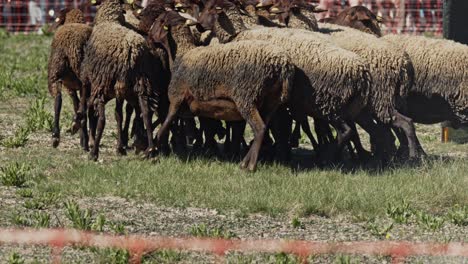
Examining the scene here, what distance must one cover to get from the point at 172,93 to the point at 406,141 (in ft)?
10.2

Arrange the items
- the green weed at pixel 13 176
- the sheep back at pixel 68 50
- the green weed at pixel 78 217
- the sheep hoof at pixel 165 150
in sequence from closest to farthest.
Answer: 1. the green weed at pixel 78 217
2. the green weed at pixel 13 176
3. the sheep hoof at pixel 165 150
4. the sheep back at pixel 68 50

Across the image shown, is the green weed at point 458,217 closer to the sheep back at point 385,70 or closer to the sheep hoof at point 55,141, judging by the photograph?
the sheep back at point 385,70

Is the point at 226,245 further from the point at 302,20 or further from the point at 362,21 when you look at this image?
the point at 362,21

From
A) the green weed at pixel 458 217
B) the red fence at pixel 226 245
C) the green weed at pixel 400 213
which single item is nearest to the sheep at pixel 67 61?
the red fence at pixel 226 245

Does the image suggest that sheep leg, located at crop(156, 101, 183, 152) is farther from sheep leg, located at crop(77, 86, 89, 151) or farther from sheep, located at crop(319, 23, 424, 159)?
sheep, located at crop(319, 23, 424, 159)

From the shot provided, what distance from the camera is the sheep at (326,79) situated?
13.3 meters

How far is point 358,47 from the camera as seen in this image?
14.2 metres

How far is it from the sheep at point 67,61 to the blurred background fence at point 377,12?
11.4 m

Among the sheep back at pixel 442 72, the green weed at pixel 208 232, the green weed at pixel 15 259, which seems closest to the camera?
the green weed at pixel 15 259

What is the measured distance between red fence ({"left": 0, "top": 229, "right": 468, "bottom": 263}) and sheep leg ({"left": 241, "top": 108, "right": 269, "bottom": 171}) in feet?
10.6

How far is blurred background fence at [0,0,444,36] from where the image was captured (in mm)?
26250

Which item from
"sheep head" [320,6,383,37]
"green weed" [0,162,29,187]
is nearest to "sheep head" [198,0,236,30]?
"sheep head" [320,6,383,37]

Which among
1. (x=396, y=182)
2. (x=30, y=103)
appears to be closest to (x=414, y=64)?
(x=396, y=182)

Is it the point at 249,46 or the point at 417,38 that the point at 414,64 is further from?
the point at 249,46
